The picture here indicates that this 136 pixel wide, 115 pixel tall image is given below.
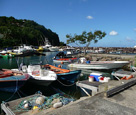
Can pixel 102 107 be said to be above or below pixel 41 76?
above

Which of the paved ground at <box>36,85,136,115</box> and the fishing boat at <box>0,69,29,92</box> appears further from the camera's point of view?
the fishing boat at <box>0,69,29,92</box>

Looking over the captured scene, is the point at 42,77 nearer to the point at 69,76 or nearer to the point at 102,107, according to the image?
the point at 69,76

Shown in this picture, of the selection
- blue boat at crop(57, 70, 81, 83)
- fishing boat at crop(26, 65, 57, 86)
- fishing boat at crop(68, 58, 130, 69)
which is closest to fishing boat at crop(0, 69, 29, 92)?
fishing boat at crop(26, 65, 57, 86)

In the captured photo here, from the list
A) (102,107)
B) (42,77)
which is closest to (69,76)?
(42,77)

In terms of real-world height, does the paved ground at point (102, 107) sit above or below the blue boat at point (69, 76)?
above

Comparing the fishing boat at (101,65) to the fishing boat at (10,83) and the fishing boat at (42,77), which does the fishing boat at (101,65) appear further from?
the fishing boat at (10,83)

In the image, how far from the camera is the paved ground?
3.52 meters

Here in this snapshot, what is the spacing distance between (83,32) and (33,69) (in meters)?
28.3

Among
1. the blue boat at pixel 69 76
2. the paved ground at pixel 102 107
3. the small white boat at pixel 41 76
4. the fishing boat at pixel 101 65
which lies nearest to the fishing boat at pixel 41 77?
the small white boat at pixel 41 76

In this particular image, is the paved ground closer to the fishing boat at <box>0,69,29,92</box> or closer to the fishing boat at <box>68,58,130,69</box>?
the fishing boat at <box>0,69,29,92</box>

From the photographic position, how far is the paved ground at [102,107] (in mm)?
3518

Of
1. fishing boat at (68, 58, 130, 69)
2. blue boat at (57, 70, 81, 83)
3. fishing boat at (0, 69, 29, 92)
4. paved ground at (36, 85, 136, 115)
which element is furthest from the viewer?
fishing boat at (68, 58, 130, 69)

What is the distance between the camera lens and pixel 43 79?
33.0 ft

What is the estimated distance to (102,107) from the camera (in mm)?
3801
